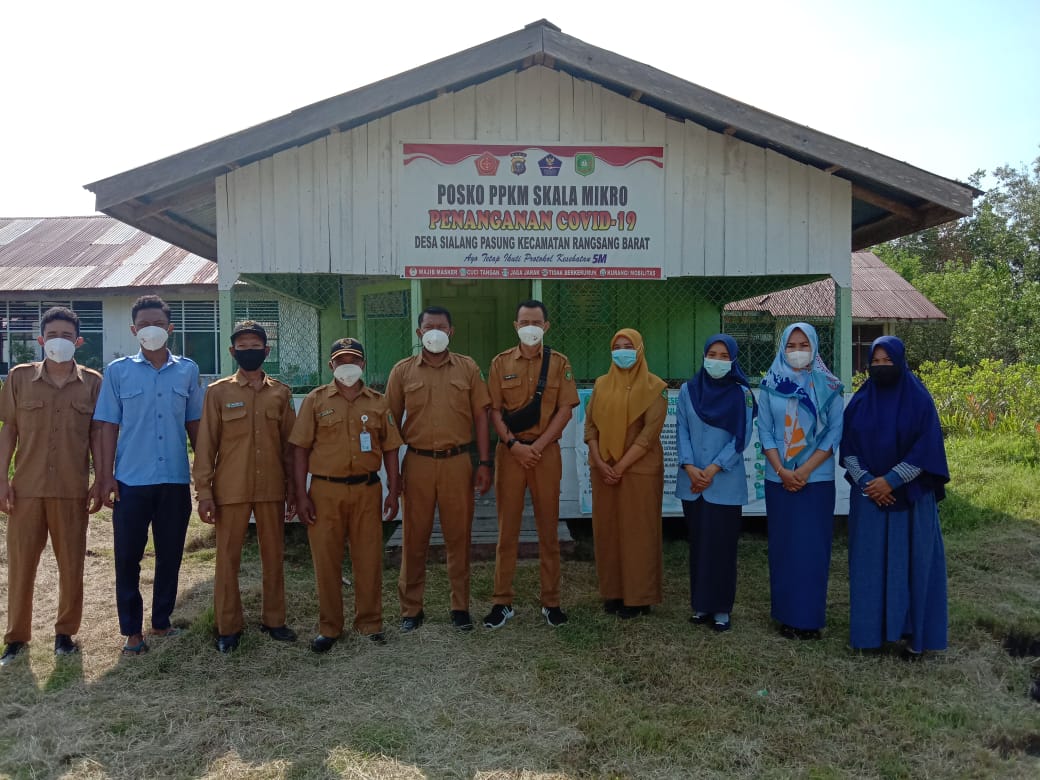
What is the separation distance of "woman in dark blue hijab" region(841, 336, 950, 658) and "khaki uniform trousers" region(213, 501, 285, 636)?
10.5 ft

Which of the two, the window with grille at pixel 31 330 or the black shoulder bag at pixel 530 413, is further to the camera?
the window with grille at pixel 31 330

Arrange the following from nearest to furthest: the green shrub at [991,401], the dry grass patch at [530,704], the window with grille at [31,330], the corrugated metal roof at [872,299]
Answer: the dry grass patch at [530,704] < the green shrub at [991,401] < the corrugated metal roof at [872,299] < the window with grille at [31,330]

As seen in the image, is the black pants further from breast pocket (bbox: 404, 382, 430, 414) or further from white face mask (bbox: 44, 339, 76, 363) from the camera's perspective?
white face mask (bbox: 44, 339, 76, 363)

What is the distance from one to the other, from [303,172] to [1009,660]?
5.78m

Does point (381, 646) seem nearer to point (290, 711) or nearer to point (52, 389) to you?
point (290, 711)

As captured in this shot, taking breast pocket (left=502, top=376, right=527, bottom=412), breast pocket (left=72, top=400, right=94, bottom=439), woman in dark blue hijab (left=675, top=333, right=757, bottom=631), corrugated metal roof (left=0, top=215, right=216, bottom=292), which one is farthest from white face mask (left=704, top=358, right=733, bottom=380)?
corrugated metal roof (left=0, top=215, right=216, bottom=292)

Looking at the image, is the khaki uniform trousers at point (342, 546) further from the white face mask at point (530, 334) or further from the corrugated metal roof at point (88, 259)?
the corrugated metal roof at point (88, 259)

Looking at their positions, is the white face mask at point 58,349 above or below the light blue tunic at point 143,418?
above

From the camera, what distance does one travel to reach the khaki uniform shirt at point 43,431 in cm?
414

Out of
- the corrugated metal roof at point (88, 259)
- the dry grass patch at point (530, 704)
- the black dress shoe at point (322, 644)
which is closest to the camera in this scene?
the dry grass patch at point (530, 704)

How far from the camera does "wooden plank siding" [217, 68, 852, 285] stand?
6098 mm

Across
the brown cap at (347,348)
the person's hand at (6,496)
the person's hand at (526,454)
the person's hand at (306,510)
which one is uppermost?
the brown cap at (347,348)

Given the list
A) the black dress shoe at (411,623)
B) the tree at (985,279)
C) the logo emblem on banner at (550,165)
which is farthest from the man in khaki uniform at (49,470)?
the tree at (985,279)

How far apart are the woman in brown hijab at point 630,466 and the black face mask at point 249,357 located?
1971mm
